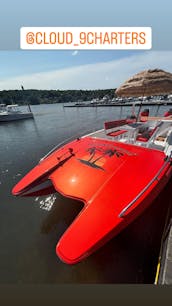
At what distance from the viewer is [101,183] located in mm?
3471

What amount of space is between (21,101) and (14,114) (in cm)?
6193

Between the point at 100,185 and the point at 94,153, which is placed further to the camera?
the point at 94,153

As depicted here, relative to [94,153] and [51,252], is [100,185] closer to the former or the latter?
[94,153]

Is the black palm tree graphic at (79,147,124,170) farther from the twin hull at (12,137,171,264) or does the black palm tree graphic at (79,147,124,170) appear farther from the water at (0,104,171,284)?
the water at (0,104,171,284)

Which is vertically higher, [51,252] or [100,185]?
[100,185]

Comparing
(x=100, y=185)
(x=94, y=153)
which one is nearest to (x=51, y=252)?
(x=100, y=185)

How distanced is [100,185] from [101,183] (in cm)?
6

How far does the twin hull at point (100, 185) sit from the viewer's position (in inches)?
106

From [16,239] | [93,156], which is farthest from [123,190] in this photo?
[16,239]

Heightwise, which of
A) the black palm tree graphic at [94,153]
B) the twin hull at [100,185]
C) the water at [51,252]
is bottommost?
the water at [51,252]

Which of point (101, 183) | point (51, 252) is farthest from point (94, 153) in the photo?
point (51, 252)

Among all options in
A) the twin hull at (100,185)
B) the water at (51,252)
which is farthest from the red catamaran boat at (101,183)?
the water at (51,252)

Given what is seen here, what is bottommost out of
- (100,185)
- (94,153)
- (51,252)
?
(51,252)

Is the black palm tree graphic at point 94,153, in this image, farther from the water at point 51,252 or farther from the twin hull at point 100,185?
the water at point 51,252
